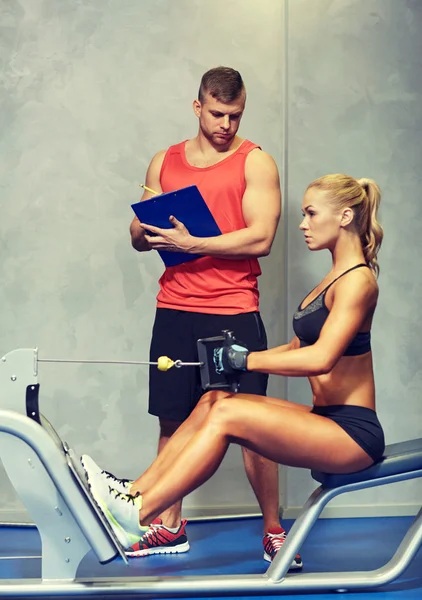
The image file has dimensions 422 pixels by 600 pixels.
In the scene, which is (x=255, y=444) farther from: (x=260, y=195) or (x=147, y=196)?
(x=147, y=196)

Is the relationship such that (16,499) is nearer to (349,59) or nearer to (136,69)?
(136,69)

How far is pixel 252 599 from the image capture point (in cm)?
273

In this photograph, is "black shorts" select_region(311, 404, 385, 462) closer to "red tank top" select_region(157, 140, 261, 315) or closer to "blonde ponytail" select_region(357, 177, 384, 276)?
"blonde ponytail" select_region(357, 177, 384, 276)

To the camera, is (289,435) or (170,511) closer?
(289,435)

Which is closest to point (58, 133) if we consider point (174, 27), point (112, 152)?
point (112, 152)

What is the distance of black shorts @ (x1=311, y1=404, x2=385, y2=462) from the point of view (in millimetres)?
2611

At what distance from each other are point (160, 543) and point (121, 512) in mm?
797

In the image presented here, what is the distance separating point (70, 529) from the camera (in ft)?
8.55

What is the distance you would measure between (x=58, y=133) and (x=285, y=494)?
1.83 m

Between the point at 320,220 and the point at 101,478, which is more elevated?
the point at 320,220

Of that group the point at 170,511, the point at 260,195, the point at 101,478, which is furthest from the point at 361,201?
the point at 170,511

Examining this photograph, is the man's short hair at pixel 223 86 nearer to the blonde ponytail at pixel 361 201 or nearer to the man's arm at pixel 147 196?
the man's arm at pixel 147 196

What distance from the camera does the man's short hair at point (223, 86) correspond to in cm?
310

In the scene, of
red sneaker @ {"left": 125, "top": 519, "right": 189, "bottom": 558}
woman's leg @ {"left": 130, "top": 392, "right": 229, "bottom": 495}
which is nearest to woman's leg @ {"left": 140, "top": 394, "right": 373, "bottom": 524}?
woman's leg @ {"left": 130, "top": 392, "right": 229, "bottom": 495}
